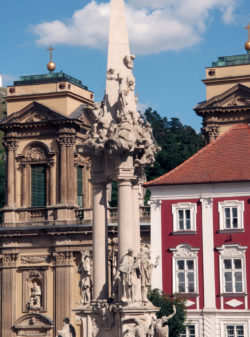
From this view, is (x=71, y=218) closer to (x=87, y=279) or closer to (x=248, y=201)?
(x=248, y=201)

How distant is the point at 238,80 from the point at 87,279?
30842mm

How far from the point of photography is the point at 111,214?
2036 inches

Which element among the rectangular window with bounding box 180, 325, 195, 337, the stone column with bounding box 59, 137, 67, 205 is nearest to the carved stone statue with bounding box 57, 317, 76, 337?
the rectangular window with bounding box 180, 325, 195, 337

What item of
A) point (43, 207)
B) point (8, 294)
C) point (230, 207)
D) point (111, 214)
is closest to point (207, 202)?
point (230, 207)

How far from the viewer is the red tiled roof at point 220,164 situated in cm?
4719

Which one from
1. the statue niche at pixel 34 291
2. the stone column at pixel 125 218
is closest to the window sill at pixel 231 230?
the statue niche at pixel 34 291

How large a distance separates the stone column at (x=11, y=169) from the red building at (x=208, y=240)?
1105 cm

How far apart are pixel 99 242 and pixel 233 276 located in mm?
21371

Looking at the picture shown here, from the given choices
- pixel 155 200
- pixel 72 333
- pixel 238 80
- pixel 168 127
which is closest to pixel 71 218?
pixel 155 200

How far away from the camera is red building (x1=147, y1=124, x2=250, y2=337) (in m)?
45.8

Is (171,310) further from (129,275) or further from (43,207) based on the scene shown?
(129,275)

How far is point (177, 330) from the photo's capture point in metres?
43.7

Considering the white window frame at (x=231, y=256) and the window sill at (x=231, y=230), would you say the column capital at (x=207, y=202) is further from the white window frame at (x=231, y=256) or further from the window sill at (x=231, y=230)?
the white window frame at (x=231, y=256)

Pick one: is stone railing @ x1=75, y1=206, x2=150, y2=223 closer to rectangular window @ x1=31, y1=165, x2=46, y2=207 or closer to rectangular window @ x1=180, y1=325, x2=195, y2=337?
rectangular window @ x1=31, y1=165, x2=46, y2=207
